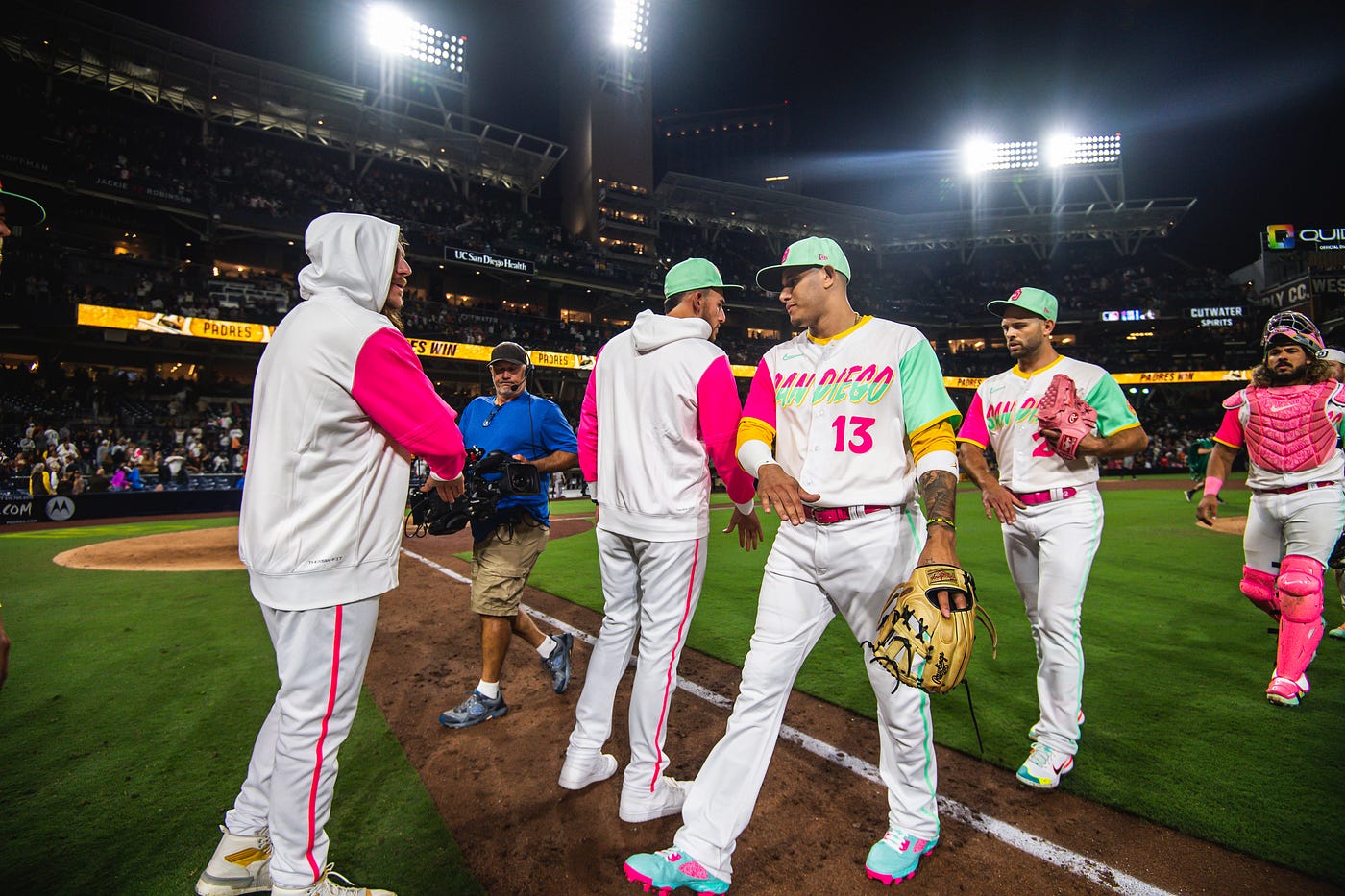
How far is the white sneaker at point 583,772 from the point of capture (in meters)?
2.73

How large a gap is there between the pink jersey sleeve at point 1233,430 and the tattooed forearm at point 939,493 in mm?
3490

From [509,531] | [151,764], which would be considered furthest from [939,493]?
A: [151,764]

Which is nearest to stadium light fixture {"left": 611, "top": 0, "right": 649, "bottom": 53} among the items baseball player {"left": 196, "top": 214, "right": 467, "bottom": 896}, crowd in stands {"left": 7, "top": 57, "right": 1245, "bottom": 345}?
crowd in stands {"left": 7, "top": 57, "right": 1245, "bottom": 345}

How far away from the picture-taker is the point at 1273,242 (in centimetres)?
3862

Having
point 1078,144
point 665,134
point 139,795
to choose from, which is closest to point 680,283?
point 139,795

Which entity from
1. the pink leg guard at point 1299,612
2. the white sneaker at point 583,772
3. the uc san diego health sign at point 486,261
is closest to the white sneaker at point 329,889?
the white sneaker at point 583,772

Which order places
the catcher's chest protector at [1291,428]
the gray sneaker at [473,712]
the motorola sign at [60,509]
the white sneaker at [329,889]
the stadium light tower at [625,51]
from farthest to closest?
the stadium light tower at [625,51] < the motorola sign at [60,509] < the catcher's chest protector at [1291,428] < the gray sneaker at [473,712] < the white sneaker at [329,889]

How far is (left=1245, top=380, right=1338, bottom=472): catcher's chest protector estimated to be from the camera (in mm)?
3701

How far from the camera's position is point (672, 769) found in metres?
2.93

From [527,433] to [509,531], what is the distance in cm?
65

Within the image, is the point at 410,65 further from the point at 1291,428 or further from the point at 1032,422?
the point at 1291,428

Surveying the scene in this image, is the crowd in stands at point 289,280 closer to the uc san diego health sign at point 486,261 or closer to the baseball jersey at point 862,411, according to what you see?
the uc san diego health sign at point 486,261

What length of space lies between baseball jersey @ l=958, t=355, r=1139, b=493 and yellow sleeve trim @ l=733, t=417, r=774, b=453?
4.63ft

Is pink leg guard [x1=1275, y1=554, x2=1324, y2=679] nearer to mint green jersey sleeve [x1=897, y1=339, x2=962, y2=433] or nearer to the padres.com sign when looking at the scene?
mint green jersey sleeve [x1=897, y1=339, x2=962, y2=433]
